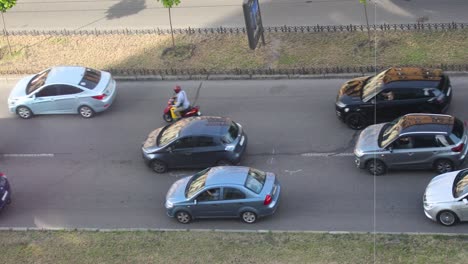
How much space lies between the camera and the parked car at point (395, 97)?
2061cm

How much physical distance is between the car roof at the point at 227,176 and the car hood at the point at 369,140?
3341mm

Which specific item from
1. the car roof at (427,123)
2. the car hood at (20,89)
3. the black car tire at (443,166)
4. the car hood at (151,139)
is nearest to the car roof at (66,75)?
the car hood at (20,89)

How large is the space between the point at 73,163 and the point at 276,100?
7.07 metres

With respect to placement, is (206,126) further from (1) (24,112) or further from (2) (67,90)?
(1) (24,112)

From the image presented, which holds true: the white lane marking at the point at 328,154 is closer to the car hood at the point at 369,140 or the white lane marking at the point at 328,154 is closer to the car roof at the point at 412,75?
the car hood at the point at 369,140

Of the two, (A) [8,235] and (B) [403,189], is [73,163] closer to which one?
(A) [8,235]

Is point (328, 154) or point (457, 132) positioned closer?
point (457, 132)

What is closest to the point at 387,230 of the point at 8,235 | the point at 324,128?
the point at 324,128

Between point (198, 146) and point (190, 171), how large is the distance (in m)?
1.00

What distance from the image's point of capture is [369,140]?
1944 centimetres

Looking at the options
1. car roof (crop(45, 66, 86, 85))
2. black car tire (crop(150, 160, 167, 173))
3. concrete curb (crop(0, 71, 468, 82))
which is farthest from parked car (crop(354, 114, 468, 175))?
car roof (crop(45, 66, 86, 85))

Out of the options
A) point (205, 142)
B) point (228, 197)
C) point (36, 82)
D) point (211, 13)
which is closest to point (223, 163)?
point (205, 142)

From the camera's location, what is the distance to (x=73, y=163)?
21672mm

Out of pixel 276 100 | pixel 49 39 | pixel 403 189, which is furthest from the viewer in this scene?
pixel 49 39
